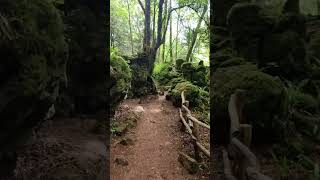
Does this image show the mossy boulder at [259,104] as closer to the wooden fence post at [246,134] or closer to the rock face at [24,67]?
the wooden fence post at [246,134]

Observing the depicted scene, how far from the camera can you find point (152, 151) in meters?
8.48

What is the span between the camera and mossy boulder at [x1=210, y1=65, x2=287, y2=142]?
5434mm

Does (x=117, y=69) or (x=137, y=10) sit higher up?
(x=137, y=10)

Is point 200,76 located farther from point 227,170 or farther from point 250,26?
point 227,170

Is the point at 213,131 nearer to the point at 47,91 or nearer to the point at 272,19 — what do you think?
the point at 47,91

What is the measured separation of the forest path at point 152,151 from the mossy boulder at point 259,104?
7.58 ft

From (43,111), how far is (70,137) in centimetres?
221

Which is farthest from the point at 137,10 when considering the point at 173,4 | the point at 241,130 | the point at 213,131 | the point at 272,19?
the point at 241,130

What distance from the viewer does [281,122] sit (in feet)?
17.9

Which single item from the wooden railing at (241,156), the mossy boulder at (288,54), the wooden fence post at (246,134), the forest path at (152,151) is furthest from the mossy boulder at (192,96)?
the wooden fence post at (246,134)

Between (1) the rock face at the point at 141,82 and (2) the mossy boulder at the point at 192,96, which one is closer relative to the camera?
(2) the mossy boulder at the point at 192,96

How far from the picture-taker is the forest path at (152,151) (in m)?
7.41

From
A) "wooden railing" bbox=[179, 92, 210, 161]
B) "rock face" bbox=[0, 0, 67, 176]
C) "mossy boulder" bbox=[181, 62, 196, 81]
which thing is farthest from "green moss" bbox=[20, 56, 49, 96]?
"mossy boulder" bbox=[181, 62, 196, 81]

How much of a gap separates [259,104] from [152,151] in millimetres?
3890
